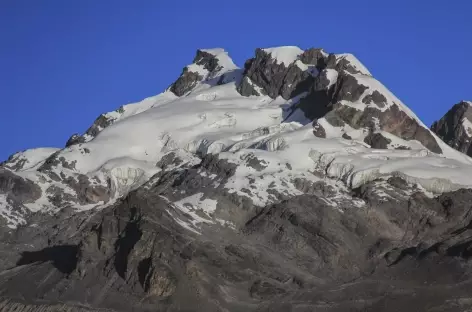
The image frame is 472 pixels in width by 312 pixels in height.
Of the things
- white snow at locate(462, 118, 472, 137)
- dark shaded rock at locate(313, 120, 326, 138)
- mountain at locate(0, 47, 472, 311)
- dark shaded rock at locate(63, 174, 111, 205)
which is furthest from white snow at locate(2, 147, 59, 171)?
white snow at locate(462, 118, 472, 137)

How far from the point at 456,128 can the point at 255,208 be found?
2459 inches

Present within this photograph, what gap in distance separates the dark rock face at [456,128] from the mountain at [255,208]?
12.7m

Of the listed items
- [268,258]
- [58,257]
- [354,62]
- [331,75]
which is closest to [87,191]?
[58,257]

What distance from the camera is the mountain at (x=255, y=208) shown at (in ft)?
386

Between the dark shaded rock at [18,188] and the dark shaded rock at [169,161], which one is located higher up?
the dark shaded rock at [169,161]

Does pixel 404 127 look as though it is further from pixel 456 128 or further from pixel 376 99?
pixel 456 128

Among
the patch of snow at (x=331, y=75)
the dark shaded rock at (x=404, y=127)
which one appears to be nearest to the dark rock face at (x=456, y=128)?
the dark shaded rock at (x=404, y=127)

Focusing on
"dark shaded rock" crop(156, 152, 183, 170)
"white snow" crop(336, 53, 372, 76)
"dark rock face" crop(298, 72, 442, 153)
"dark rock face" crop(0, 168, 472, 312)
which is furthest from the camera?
"white snow" crop(336, 53, 372, 76)

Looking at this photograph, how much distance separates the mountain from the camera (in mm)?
117750

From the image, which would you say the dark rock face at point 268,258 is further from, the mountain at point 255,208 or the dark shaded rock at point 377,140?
the dark shaded rock at point 377,140

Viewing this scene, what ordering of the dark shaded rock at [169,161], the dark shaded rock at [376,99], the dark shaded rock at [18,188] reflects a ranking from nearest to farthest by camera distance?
the dark shaded rock at [18,188] < the dark shaded rock at [169,161] < the dark shaded rock at [376,99]

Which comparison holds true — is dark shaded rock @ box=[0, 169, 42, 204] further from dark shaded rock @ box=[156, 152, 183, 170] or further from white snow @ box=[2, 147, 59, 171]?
dark shaded rock @ box=[156, 152, 183, 170]

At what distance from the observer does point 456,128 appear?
187m

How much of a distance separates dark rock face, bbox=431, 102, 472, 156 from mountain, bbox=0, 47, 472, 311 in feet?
41.6
